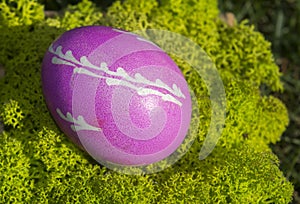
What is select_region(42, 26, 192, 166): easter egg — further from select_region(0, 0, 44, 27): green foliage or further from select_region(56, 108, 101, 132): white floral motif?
select_region(0, 0, 44, 27): green foliage

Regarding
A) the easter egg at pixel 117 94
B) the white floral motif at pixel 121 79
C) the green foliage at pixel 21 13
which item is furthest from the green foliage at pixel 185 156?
the white floral motif at pixel 121 79

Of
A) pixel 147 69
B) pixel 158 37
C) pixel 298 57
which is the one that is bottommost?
pixel 298 57

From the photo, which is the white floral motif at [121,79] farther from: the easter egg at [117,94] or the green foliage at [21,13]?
the green foliage at [21,13]

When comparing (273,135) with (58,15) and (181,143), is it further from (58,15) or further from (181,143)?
(58,15)

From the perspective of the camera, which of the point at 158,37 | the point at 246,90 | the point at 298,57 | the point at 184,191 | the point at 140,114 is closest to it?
the point at 140,114

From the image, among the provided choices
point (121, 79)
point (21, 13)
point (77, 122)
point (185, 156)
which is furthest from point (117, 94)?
point (21, 13)

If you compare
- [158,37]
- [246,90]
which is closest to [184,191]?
[246,90]

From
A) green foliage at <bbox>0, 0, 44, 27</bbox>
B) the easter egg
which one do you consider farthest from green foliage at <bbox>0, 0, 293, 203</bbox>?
the easter egg
